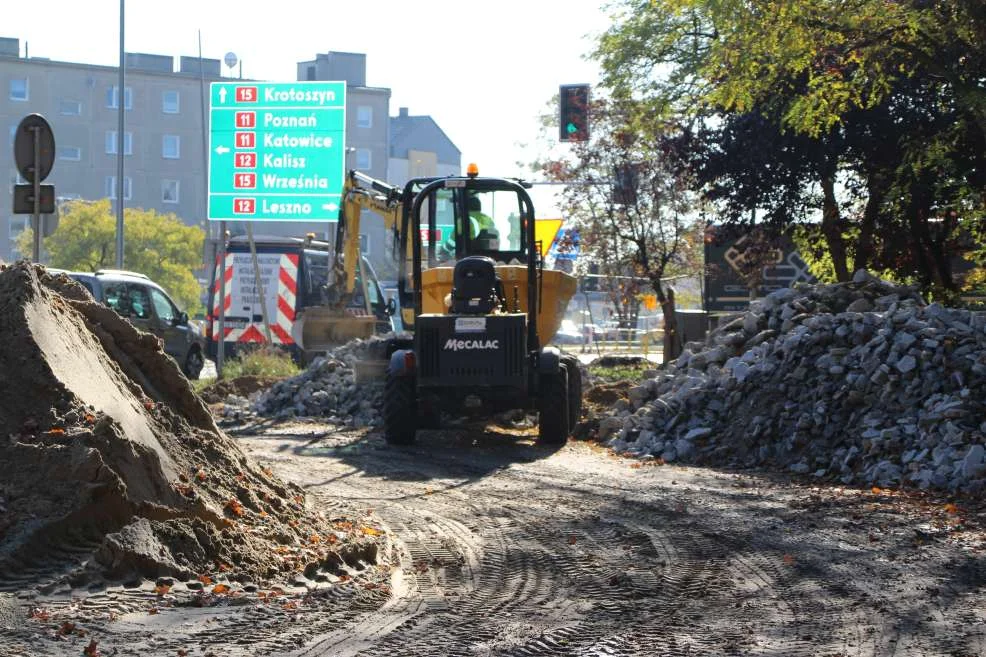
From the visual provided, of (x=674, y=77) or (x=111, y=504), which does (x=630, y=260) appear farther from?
(x=111, y=504)

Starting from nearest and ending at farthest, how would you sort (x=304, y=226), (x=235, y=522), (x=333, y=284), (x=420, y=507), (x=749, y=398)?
(x=235, y=522)
(x=420, y=507)
(x=749, y=398)
(x=333, y=284)
(x=304, y=226)

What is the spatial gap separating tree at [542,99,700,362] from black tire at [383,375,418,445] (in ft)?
43.2

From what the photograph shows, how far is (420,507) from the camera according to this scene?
1088 centimetres

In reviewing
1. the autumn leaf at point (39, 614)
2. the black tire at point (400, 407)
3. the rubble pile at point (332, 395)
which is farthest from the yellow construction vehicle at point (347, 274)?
the autumn leaf at point (39, 614)

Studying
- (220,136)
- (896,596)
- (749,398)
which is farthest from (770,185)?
(896,596)

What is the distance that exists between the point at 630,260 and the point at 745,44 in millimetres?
14395

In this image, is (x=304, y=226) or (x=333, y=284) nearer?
(x=333, y=284)

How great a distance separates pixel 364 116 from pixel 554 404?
80990mm

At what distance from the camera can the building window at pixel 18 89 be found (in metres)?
85.7

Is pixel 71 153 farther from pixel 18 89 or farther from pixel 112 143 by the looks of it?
pixel 18 89

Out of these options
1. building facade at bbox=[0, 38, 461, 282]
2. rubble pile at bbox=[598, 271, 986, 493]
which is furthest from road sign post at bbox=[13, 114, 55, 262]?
building facade at bbox=[0, 38, 461, 282]

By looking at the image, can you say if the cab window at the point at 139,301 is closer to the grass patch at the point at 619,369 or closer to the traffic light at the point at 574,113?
the grass patch at the point at 619,369

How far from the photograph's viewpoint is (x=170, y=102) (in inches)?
3501

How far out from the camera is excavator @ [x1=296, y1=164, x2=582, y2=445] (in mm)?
15336
